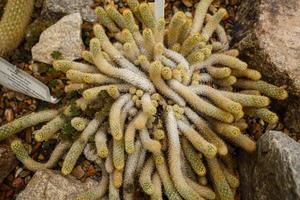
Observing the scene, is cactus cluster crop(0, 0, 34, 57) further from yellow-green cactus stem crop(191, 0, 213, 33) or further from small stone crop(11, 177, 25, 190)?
yellow-green cactus stem crop(191, 0, 213, 33)

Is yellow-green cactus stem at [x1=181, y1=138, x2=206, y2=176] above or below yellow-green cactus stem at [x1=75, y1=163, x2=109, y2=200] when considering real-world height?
above

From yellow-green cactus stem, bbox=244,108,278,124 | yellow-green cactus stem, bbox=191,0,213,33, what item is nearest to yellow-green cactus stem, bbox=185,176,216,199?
yellow-green cactus stem, bbox=244,108,278,124

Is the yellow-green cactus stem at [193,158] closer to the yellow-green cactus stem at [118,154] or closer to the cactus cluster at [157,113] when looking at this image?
the cactus cluster at [157,113]

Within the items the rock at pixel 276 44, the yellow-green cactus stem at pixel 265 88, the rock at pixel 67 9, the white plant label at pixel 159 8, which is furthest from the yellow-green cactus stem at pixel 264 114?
the rock at pixel 67 9

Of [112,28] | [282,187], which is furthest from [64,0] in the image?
[282,187]

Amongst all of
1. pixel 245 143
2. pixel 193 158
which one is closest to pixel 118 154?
pixel 193 158

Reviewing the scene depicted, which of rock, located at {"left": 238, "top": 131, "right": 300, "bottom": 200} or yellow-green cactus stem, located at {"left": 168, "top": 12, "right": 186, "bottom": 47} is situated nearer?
rock, located at {"left": 238, "top": 131, "right": 300, "bottom": 200}
